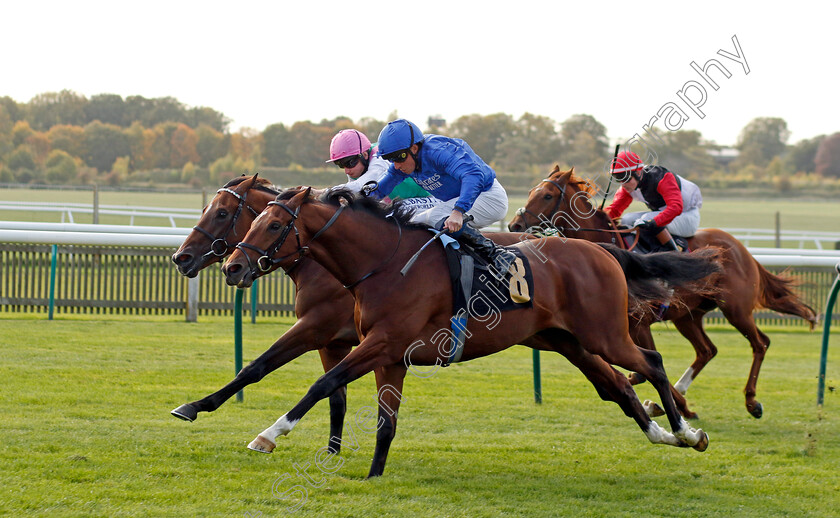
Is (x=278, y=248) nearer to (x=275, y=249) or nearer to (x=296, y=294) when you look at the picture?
(x=275, y=249)

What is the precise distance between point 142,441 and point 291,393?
6.67 ft

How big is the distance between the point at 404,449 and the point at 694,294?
2898 mm

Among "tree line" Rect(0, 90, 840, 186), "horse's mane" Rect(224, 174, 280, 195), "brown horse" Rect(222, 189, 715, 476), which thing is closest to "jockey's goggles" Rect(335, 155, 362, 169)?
"horse's mane" Rect(224, 174, 280, 195)

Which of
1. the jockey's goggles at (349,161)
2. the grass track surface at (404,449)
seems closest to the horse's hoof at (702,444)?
the grass track surface at (404,449)

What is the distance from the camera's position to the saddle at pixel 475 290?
14.8 feet

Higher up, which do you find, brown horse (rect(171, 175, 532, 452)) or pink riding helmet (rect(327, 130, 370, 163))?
pink riding helmet (rect(327, 130, 370, 163))

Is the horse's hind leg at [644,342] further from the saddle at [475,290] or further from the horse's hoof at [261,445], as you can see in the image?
the horse's hoof at [261,445]

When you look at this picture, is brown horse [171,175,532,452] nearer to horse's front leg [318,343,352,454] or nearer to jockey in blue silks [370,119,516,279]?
horse's front leg [318,343,352,454]

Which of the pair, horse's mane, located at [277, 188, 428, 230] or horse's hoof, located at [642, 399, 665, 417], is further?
horse's hoof, located at [642, 399, 665, 417]

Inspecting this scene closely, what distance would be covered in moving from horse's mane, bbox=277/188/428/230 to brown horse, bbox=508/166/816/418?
2.08 metres

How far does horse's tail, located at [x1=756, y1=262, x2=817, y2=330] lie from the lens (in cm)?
799

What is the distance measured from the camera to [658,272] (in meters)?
5.42

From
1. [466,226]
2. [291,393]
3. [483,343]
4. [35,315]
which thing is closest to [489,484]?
[483,343]

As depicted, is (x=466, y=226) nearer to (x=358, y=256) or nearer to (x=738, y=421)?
(x=358, y=256)
